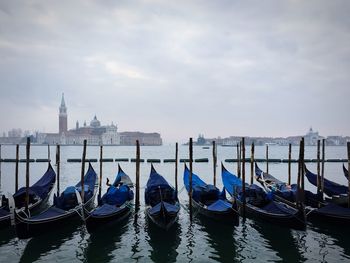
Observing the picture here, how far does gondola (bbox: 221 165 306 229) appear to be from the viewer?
9.95 meters

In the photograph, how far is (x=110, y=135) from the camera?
180m

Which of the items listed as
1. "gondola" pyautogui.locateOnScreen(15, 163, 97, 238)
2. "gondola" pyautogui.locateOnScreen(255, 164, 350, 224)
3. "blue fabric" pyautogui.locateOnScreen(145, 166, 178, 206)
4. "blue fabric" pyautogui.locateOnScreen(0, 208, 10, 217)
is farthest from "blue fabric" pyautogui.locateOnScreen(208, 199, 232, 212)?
"blue fabric" pyautogui.locateOnScreen(0, 208, 10, 217)

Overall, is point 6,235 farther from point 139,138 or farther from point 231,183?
point 139,138

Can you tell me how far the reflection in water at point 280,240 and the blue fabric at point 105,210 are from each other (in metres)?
5.31

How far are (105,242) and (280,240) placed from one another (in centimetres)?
572

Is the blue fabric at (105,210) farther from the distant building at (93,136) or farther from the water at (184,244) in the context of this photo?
the distant building at (93,136)

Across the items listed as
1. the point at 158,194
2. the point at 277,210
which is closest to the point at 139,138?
the point at 158,194

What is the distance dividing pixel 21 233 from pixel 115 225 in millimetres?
3239

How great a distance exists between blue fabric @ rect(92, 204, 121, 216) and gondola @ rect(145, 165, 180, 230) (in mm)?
1223

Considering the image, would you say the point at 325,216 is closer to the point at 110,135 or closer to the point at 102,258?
the point at 102,258

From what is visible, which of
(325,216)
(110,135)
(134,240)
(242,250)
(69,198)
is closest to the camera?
(242,250)

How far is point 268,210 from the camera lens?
36.7 ft

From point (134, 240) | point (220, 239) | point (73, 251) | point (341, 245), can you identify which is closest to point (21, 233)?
point (73, 251)

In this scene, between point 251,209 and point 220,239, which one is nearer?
point 220,239
